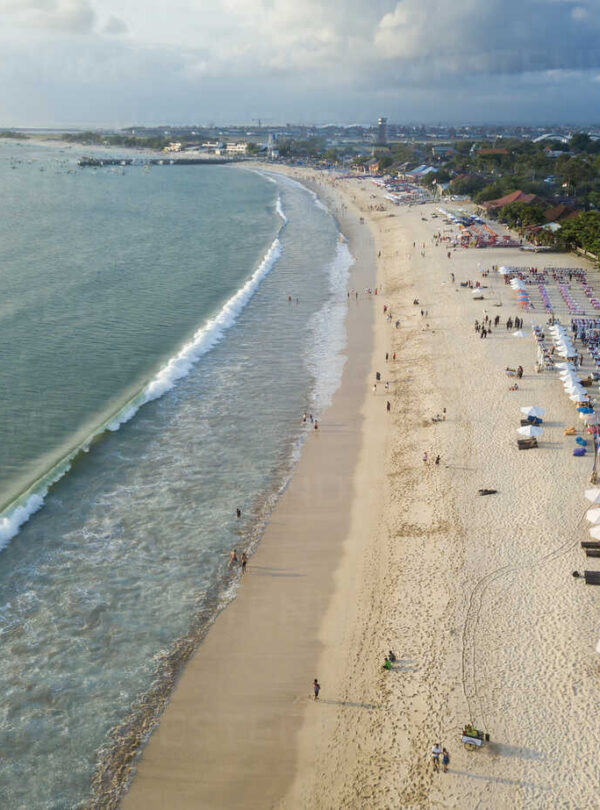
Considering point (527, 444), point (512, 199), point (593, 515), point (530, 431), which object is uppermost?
point (512, 199)

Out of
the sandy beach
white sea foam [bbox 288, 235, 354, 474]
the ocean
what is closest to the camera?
the sandy beach

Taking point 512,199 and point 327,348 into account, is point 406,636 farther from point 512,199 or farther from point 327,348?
point 512,199

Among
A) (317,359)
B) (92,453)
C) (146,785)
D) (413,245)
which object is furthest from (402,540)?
(413,245)

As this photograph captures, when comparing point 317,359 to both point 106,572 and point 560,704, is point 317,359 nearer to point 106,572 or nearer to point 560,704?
point 106,572

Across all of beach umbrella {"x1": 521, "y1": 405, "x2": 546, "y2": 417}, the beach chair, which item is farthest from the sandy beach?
beach umbrella {"x1": 521, "y1": 405, "x2": 546, "y2": 417}

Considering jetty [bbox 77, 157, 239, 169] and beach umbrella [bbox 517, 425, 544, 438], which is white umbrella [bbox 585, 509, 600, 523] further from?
jetty [bbox 77, 157, 239, 169]

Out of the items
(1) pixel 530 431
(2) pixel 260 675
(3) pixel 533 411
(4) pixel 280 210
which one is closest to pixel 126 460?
(2) pixel 260 675

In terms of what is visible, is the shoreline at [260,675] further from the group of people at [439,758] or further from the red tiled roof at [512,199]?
the red tiled roof at [512,199]
